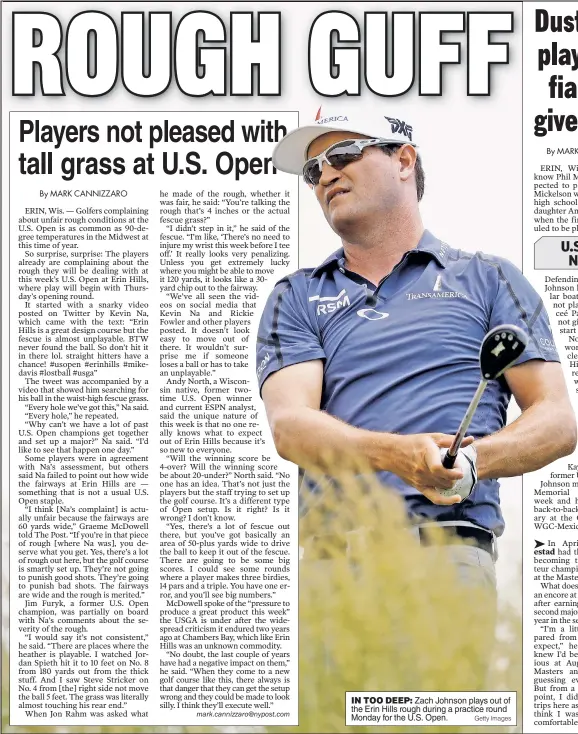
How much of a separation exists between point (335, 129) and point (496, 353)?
4.71 feet

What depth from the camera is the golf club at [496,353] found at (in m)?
4.18

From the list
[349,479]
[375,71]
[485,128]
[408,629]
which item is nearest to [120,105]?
[375,71]

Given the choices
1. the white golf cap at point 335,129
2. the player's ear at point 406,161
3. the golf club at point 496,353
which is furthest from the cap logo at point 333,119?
the golf club at point 496,353

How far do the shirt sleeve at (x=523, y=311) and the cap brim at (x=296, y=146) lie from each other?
960mm

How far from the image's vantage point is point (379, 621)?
4789 millimetres

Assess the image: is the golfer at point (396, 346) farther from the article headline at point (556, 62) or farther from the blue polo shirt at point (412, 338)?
the article headline at point (556, 62)

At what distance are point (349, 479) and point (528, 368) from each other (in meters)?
0.97

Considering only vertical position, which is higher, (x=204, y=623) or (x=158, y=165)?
(x=158, y=165)

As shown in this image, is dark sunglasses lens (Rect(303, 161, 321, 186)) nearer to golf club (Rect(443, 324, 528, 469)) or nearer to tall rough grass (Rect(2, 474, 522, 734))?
golf club (Rect(443, 324, 528, 469))

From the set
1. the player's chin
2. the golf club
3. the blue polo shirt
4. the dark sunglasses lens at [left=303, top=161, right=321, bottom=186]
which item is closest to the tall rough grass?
the blue polo shirt

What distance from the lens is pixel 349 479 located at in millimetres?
4680

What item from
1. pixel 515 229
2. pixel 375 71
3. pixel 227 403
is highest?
pixel 375 71

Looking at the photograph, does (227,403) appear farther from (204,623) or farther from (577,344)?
(577,344)

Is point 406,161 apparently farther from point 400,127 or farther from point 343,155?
point 343,155
